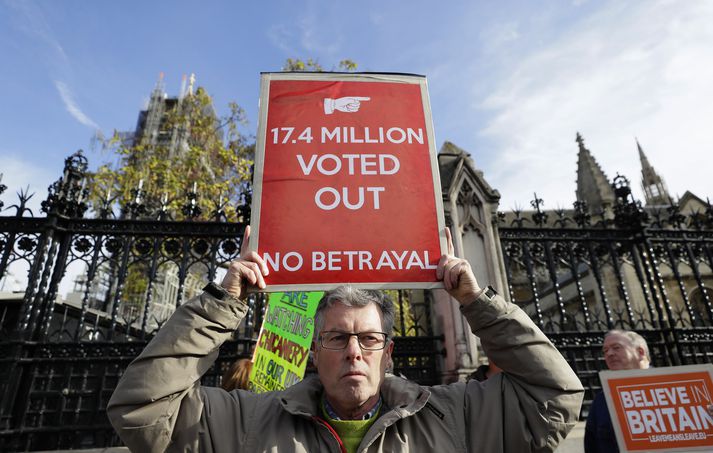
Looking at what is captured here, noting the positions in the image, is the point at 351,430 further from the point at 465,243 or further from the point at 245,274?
the point at 465,243

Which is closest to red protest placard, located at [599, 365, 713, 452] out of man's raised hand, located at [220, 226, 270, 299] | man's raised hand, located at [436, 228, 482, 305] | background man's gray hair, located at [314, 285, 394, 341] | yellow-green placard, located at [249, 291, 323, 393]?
man's raised hand, located at [436, 228, 482, 305]

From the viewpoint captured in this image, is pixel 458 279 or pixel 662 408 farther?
pixel 662 408

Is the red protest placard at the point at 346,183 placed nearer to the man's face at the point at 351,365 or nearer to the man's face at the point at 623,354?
the man's face at the point at 351,365

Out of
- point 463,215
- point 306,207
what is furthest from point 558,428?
point 463,215

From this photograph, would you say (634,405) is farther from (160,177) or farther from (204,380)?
(160,177)

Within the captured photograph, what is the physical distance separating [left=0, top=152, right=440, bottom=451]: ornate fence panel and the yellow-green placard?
1.67m

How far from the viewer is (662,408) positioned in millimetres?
2744

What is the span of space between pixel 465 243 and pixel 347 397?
4670 mm

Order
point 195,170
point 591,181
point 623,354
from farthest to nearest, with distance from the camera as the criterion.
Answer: point 591,181, point 195,170, point 623,354

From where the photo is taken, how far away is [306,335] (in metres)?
3.53

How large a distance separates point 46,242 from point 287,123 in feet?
17.1

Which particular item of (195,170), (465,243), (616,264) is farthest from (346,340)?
(195,170)

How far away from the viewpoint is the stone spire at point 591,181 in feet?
109

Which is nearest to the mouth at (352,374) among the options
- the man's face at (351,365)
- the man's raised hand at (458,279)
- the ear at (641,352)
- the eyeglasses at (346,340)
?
the man's face at (351,365)
